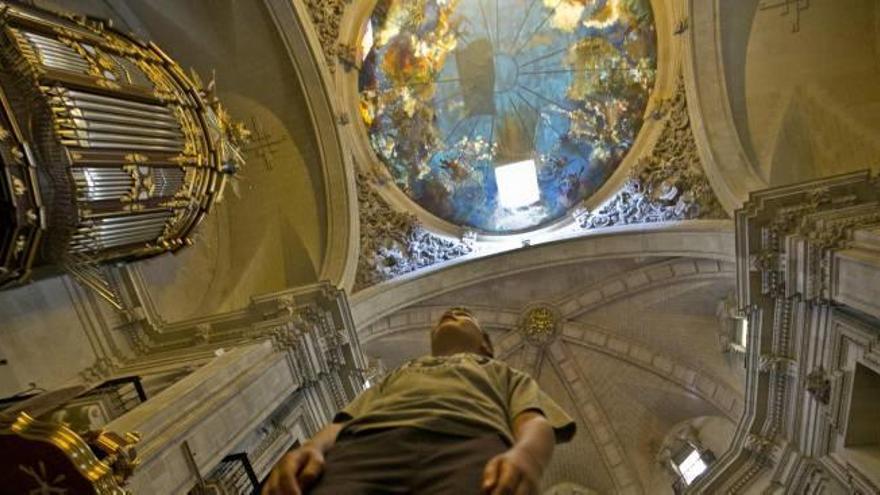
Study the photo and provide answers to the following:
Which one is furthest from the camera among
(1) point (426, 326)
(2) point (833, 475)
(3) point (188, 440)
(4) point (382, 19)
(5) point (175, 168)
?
(1) point (426, 326)

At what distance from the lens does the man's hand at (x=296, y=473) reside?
302 centimetres

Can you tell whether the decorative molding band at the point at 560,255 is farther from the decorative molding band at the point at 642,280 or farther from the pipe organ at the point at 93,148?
the pipe organ at the point at 93,148

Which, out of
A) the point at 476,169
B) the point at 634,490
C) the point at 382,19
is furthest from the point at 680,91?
the point at 634,490

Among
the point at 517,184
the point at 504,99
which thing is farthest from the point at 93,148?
the point at 504,99

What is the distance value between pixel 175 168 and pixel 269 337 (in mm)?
2640

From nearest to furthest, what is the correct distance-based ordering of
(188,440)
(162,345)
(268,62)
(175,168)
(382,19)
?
(188,440)
(175,168)
(162,345)
(268,62)
(382,19)

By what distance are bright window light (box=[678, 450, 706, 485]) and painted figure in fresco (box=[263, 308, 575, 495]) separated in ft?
40.9

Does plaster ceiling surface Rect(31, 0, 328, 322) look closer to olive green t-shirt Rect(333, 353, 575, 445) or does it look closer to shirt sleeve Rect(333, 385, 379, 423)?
shirt sleeve Rect(333, 385, 379, 423)

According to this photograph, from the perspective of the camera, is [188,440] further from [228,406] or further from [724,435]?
[724,435]

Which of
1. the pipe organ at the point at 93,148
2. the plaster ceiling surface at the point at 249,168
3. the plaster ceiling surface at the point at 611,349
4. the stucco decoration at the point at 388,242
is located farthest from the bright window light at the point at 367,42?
the plaster ceiling surface at the point at 611,349

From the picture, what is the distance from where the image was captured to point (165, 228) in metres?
8.65

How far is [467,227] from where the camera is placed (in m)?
15.8

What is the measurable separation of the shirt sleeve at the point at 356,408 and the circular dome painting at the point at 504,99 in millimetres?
11401

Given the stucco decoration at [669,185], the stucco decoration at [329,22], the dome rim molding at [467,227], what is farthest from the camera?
the dome rim molding at [467,227]
